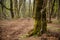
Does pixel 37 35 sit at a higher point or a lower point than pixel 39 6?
lower

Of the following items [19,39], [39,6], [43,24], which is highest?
[39,6]

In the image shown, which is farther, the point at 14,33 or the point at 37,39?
the point at 14,33

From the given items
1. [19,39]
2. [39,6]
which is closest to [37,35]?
[19,39]

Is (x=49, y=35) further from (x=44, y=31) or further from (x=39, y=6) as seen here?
(x=39, y=6)

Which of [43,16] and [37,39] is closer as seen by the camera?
[37,39]

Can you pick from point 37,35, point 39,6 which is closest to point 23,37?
point 37,35

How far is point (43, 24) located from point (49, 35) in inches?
41.3

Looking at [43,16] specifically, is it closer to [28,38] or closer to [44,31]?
[44,31]

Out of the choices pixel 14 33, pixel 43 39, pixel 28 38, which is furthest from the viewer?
pixel 14 33

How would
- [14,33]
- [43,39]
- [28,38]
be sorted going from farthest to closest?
[14,33]
[28,38]
[43,39]

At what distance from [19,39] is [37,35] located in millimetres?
1377

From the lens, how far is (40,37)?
1023cm

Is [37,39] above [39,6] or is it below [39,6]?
below

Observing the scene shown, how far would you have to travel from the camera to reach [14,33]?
40.2 ft
